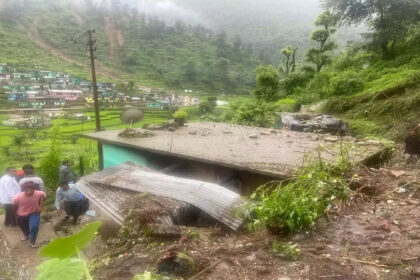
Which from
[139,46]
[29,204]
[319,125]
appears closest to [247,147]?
[29,204]

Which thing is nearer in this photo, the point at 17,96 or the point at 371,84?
the point at 371,84

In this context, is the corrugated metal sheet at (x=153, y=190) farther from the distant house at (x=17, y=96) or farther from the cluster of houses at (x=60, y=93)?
the distant house at (x=17, y=96)

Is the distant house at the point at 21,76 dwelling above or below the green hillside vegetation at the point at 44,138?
above

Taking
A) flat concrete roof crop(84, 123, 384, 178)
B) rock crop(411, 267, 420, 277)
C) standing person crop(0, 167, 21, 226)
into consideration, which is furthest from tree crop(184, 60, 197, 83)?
rock crop(411, 267, 420, 277)

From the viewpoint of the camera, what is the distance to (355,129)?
10695 mm

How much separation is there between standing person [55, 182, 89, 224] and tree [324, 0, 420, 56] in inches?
654

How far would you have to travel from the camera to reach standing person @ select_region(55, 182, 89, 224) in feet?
22.0

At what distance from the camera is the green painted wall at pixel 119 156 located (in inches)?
313

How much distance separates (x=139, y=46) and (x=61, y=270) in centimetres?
7209

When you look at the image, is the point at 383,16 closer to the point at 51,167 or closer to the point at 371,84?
the point at 371,84

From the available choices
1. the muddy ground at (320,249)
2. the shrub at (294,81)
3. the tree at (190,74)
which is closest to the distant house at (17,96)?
the tree at (190,74)

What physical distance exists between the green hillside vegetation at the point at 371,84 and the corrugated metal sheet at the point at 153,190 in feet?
22.4

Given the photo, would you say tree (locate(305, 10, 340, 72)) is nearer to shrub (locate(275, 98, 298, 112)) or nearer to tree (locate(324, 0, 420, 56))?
tree (locate(324, 0, 420, 56))

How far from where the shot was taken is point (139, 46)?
68.2 metres
